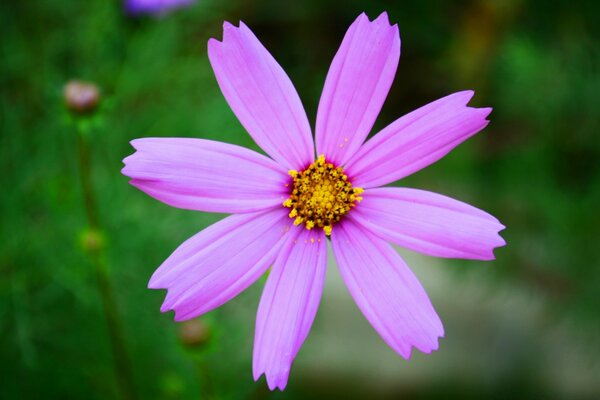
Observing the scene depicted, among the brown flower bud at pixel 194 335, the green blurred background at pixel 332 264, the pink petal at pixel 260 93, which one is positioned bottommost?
the brown flower bud at pixel 194 335

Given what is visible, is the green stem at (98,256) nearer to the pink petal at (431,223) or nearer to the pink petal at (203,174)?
the pink petal at (203,174)

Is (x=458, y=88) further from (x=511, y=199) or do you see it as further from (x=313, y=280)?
(x=313, y=280)

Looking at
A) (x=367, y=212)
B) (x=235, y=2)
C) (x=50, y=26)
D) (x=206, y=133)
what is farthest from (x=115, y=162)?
(x=367, y=212)

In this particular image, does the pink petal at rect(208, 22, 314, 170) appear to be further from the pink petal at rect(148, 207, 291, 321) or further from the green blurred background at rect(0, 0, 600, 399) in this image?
the green blurred background at rect(0, 0, 600, 399)

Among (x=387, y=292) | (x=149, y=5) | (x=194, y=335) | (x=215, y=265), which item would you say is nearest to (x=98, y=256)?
(x=194, y=335)

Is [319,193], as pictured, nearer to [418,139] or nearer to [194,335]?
[418,139]

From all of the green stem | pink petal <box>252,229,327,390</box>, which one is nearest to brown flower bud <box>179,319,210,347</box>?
the green stem

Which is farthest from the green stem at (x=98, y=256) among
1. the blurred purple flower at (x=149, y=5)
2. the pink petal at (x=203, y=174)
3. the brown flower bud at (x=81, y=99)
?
the blurred purple flower at (x=149, y=5)
